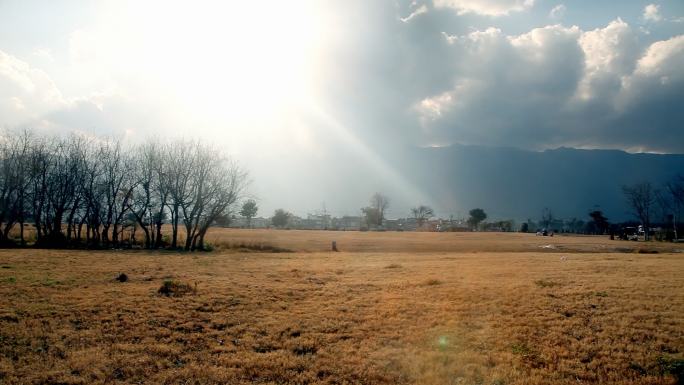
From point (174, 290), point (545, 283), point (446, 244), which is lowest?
point (446, 244)

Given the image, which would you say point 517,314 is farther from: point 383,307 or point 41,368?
point 41,368

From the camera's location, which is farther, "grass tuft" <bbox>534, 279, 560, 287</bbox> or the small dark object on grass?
"grass tuft" <bbox>534, 279, 560, 287</bbox>

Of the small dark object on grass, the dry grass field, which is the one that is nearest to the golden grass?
→ the dry grass field

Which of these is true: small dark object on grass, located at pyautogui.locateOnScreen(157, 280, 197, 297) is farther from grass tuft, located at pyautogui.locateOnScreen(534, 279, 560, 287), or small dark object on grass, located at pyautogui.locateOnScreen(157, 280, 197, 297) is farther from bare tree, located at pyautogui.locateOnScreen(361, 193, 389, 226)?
bare tree, located at pyautogui.locateOnScreen(361, 193, 389, 226)

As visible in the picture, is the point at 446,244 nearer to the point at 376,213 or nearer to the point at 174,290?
the point at 174,290

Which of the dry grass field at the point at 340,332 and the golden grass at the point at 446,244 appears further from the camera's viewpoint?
the golden grass at the point at 446,244

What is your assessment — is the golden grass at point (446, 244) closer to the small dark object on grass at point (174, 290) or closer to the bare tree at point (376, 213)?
the small dark object on grass at point (174, 290)

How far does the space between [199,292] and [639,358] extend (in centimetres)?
1461

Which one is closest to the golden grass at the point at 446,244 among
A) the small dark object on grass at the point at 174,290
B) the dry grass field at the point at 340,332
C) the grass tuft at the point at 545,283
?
the grass tuft at the point at 545,283

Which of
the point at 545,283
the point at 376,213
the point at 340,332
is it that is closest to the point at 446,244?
the point at 545,283

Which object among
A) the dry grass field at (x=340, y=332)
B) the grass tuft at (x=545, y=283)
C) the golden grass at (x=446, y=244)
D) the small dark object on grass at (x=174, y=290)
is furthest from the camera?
the golden grass at (x=446, y=244)

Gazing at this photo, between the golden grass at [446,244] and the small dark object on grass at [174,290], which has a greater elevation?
the small dark object on grass at [174,290]

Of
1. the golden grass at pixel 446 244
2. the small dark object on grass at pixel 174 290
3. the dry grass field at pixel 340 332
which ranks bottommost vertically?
the golden grass at pixel 446 244

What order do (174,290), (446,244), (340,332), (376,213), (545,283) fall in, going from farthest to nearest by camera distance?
(376,213), (446,244), (545,283), (174,290), (340,332)
